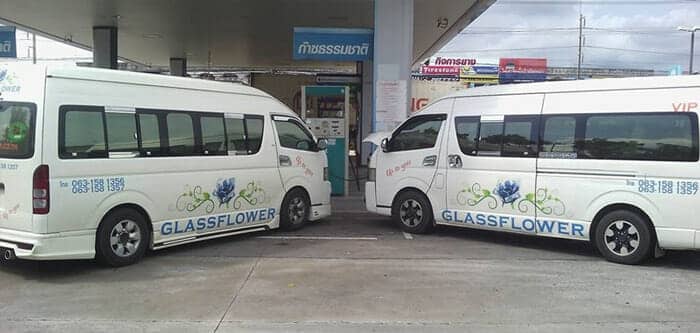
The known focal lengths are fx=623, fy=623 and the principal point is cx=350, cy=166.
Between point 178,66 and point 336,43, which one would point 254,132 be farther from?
point 178,66

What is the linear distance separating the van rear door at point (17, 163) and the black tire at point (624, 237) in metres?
6.54

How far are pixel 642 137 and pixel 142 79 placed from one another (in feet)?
20.2

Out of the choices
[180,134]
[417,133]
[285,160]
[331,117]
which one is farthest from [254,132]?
[331,117]

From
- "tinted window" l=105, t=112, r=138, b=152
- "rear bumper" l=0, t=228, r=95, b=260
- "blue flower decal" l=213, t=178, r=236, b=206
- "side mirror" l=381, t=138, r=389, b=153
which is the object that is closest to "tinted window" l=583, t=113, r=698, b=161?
"side mirror" l=381, t=138, r=389, b=153

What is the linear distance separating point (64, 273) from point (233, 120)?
302 cm

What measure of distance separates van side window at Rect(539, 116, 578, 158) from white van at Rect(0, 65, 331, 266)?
380 cm

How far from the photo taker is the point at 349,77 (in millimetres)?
16266

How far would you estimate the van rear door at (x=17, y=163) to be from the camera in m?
6.59

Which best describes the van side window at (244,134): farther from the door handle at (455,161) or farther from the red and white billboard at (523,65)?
the red and white billboard at (523,65)

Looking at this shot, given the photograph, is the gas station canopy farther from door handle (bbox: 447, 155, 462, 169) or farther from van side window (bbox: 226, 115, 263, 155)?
van side window (bbox: 226, 115, 263, 155)

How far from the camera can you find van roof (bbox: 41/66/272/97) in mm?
6855

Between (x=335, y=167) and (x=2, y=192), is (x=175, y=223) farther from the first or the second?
(x=335, y=167)

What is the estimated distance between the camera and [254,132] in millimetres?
9180

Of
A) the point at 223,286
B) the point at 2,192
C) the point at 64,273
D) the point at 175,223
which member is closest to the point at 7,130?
the point at 2,192
